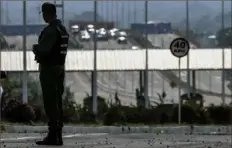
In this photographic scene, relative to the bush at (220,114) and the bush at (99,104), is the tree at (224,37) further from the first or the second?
the bush at (220,114)

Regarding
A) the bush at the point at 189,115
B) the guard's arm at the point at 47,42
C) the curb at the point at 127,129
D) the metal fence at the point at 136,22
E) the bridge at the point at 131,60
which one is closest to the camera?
the guard's arm at the point at 47,42

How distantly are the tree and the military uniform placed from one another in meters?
20.3

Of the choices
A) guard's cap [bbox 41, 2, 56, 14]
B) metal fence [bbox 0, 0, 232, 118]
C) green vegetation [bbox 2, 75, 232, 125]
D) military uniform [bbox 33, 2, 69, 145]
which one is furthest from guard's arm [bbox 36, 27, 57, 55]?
metal fence [bbox 0, 0, 232, 118]

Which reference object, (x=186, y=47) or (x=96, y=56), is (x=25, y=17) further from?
(x=186, y=47)

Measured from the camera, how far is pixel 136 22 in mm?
29359

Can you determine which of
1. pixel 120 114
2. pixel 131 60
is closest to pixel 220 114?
pixel 120 114

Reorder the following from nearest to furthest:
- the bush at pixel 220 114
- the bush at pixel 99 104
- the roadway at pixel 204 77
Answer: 1. the bush at pixel 220 114
2. the bush at pixel 99 104
3. the roadway at pixel 204 77

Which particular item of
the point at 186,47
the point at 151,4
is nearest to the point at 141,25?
the point at 151,4

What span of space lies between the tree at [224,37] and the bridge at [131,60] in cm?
58

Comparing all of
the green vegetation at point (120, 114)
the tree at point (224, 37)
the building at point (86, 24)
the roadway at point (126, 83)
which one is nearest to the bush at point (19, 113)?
the green vegetation at point (120, 114)

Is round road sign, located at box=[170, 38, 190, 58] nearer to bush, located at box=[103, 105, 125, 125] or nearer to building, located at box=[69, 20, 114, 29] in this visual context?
bush, located at box=[103, 105, 125, 125]

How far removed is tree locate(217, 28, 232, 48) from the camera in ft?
95.2

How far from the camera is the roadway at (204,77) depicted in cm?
2855

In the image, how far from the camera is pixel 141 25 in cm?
2858
